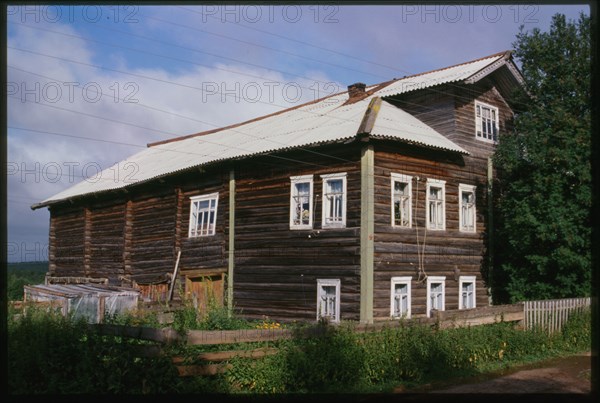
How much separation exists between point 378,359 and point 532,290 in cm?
968

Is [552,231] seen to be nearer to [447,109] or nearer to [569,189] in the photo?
[569,189]

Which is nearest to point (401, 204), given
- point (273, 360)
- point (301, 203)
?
point (301, 203)

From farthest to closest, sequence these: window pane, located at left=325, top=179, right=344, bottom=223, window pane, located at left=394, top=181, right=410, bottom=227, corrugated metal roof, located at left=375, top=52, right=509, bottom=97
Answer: corrugated metal roof, located at left=375, top=52, right=509, bottom=97
window pane, located at left=394, top=181, right=410, bottom=227
window pane, located at left=325, top=179, right=344, bottom=223

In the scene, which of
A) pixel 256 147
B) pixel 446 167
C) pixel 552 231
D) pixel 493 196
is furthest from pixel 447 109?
pixel 256 147

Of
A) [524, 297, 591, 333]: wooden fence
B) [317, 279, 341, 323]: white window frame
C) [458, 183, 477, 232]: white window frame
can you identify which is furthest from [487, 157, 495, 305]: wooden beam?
[317, 279, 341, 323]: white window frame

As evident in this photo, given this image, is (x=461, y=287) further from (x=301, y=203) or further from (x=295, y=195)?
(x=295, y=195)

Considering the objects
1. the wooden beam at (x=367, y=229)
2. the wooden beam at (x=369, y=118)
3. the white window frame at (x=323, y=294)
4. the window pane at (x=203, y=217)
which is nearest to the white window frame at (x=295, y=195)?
the white window frame at (x=323, y=294)

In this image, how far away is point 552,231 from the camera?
1772cm

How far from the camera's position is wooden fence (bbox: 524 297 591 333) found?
1548cm

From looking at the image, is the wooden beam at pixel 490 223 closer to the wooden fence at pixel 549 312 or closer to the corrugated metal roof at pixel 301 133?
the corrugated metal roof at pixel 301 133

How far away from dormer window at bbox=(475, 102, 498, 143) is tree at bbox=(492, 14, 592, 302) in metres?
0.91

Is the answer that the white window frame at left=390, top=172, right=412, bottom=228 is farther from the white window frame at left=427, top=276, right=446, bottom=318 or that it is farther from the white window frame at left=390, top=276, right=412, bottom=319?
the white window frame at left=427, top=276, right=446, bottom=318

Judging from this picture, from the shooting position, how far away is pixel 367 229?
16516 mm

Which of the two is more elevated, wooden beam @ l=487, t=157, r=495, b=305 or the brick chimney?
the brick chimney
